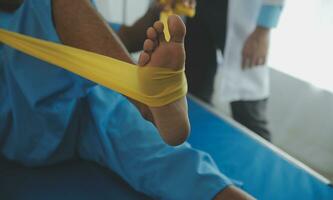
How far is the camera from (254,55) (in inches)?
41.9

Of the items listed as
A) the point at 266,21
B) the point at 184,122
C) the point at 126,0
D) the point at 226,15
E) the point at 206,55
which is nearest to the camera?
the point at 184,122

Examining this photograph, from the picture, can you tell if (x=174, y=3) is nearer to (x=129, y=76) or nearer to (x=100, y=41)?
(x=100, y=41)

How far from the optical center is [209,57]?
4.34 ft

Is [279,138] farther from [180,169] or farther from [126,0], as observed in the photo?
[126,0]

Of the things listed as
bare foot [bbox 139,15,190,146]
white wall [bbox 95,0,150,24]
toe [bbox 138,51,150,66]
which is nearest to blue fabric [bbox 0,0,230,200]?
bare foot [bbox 139,15,190,146]

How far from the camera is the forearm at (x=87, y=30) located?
675 mm

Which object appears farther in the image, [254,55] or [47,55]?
[254,55]

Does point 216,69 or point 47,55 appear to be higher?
point 47,55

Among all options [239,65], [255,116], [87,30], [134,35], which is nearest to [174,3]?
[134,35]

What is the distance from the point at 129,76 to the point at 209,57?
79cm

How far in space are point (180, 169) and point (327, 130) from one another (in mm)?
732

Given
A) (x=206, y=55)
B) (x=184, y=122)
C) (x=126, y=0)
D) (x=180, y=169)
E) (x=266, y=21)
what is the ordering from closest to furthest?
1. (x=184, y=122)
2. (x=180, y=169)
3. (x=266, y=21)
4. (x=206, y=55)
5. (x=126, y=0)

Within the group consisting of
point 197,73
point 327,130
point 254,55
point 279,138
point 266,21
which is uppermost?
point 266,21

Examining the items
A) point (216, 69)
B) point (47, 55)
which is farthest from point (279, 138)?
point (47, 55)
